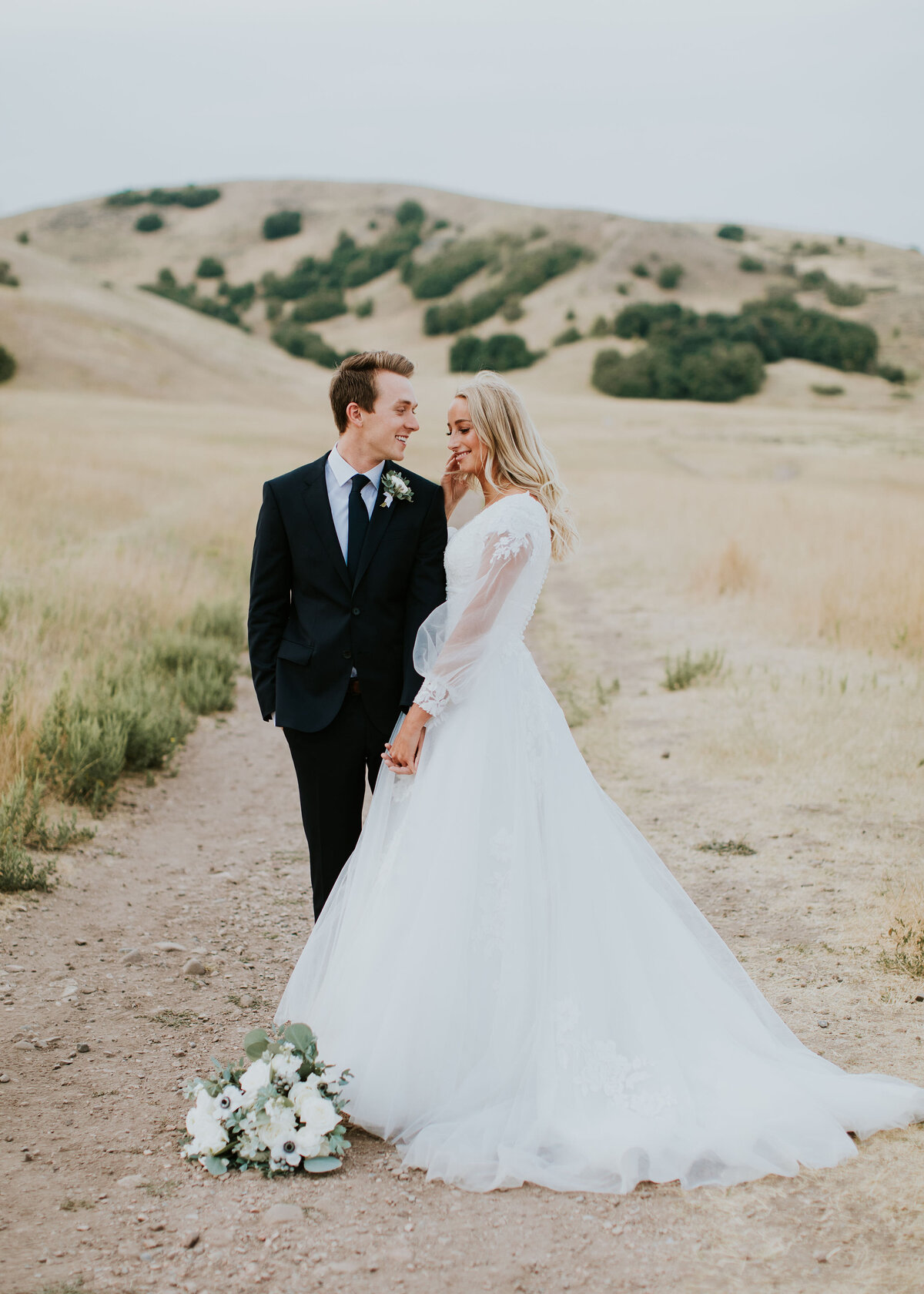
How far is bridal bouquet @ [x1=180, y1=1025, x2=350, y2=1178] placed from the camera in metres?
3.08

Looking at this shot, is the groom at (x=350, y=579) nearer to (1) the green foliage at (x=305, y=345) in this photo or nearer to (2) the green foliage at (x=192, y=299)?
(1) the green foliage at (x=305, y=345)

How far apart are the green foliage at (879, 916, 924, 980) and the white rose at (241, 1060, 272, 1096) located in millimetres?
2801

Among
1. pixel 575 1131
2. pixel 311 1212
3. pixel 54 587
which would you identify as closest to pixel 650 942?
pixel 575 1131

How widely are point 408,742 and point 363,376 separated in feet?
4.13

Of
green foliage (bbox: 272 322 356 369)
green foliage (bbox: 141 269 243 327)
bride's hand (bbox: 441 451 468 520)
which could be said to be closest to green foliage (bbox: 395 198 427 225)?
green foliage (bbox: 141 269 243 327)

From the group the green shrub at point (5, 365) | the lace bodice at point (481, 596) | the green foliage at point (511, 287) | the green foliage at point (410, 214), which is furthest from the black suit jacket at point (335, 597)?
the green foliage at point (410, 214)

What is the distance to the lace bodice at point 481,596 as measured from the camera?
346 cm

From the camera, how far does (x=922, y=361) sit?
77688 mm

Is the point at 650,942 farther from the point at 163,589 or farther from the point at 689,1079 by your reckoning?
the point at 163,589

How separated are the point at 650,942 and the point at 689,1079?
448 mm

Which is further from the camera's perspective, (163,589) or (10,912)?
(163,589)

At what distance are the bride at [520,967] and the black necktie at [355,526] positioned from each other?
0.31 meters

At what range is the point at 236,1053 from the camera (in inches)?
157

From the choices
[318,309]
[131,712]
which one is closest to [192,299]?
[318,309]
